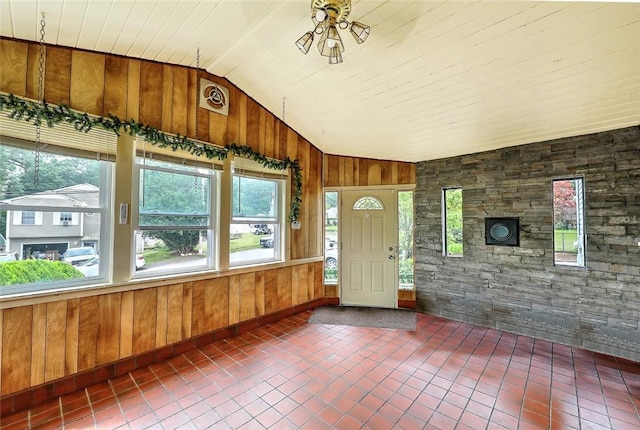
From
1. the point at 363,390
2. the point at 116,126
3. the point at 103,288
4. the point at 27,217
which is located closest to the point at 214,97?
the point at 116,126

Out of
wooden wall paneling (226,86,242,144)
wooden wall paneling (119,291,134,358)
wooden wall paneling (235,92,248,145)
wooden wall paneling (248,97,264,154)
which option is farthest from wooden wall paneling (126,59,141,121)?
wooden wall paneling (119,291,134,358)

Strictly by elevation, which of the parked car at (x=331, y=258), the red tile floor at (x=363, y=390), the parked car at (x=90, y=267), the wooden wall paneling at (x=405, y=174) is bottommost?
the red tile floor at (x=363, y=390)

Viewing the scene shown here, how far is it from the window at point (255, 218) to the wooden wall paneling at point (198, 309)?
18.1 inches

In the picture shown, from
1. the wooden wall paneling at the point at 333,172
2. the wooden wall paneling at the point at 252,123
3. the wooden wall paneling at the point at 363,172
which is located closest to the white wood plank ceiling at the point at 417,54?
the wooden wall paneling at the point at 252,123

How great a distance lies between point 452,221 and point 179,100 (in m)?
3.91

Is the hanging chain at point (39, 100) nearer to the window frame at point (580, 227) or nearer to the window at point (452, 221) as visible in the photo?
the window at point (452, 221)

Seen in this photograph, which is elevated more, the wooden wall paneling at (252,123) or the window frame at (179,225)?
the wooden wall paneling at (252,123)

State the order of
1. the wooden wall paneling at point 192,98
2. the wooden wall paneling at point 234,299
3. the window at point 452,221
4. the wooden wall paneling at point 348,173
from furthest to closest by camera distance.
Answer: the wooden wall paneling at point 348,173 → the window at point 452,221 → the wooden wall paneling at point 234,299 → the wooden wall paneling at point 192,98

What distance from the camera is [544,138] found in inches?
130

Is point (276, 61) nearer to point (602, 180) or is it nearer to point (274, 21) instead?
point (274, 21)

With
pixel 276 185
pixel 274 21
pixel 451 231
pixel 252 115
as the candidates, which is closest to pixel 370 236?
pixel 451 231

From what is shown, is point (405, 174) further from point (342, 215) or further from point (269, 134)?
point (269, 134)

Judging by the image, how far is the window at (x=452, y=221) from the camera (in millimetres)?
4078

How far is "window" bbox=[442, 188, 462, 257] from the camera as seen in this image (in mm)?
4078
